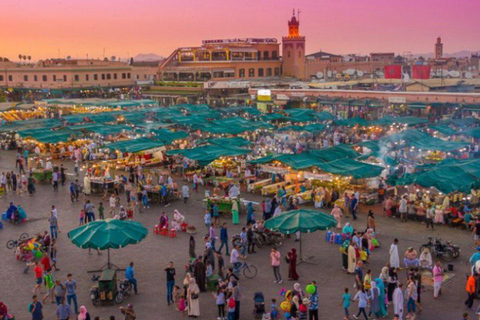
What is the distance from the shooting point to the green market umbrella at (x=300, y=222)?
1582cm

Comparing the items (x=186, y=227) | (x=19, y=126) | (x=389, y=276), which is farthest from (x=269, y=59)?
(x=389, y=276)

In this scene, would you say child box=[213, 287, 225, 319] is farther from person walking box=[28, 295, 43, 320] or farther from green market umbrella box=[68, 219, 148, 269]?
person walking box=[28, 295, 43, 320]

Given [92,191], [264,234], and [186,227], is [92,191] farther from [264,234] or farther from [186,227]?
[264,234]

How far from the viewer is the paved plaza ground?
44.3 ft

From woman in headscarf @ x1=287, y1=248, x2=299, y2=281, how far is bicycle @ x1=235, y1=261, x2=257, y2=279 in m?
1.01

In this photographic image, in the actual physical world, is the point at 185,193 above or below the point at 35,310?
above

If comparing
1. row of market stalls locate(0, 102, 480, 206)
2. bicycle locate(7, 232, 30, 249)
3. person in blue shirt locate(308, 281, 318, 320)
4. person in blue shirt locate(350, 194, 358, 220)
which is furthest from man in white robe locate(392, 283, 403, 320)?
bicycle locate(7, 232, 30, 249)

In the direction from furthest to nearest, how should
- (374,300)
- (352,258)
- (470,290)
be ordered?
(352,258), (470,290), (374,300)

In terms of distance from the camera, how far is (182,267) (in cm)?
1638

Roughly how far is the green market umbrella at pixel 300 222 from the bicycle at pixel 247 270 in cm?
128

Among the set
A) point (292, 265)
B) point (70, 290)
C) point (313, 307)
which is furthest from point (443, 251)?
point (70, 290)

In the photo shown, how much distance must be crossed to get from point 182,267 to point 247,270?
199cm

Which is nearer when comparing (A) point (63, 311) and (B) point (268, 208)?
(A) point (63, 311)

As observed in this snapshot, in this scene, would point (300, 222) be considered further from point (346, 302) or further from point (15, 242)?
point (15, 242)
